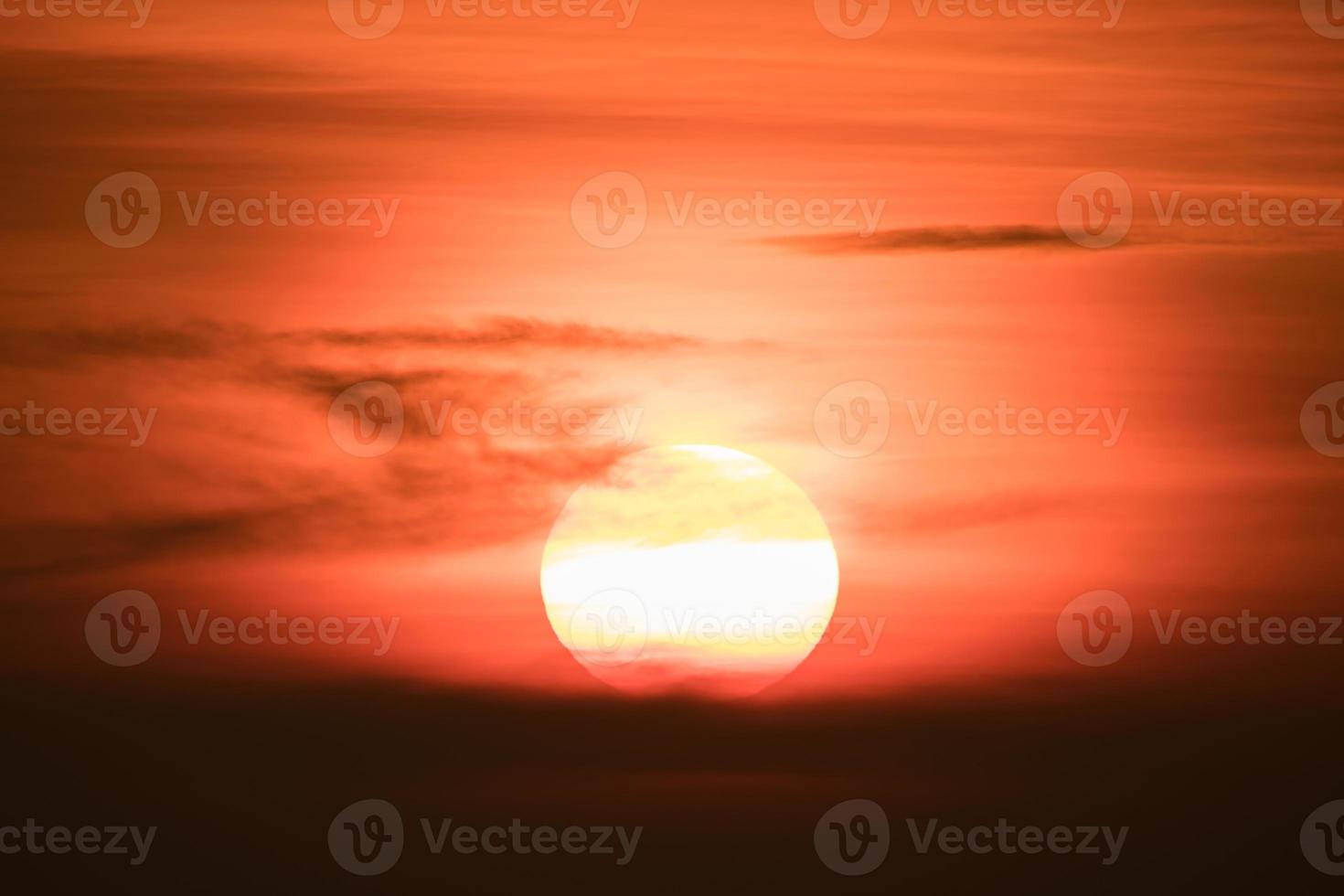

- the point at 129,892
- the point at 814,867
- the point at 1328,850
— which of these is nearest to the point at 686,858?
the point at 814,867

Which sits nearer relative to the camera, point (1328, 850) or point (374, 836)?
point (1328, 850)

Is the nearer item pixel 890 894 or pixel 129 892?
pixel 129 892

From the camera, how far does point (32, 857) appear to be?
68.0 meters

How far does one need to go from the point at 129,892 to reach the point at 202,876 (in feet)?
17.4

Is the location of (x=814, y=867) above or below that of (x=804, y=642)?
above

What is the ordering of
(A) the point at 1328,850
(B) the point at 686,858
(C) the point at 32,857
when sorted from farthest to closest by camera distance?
1. (C) the point at 32,857
2. (B) the point at 686,858
3. (A) the point at 1328,850

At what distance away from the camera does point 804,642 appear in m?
39.8

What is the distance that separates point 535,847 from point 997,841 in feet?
62.7

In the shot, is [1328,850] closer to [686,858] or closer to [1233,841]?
[1233,841]

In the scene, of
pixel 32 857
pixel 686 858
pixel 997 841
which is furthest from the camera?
pixel 997 841

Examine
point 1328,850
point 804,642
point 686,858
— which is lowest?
point 1328,850

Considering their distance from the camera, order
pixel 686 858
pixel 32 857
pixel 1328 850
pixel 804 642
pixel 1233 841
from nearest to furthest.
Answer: pixel 1328 850 → pixel 804 642 → pixel 1233 841 → pixel 686 858 → pixel 32 857

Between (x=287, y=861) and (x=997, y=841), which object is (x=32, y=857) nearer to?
(x=287, y=861)

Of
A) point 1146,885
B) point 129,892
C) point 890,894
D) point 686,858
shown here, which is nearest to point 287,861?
point 129,892
